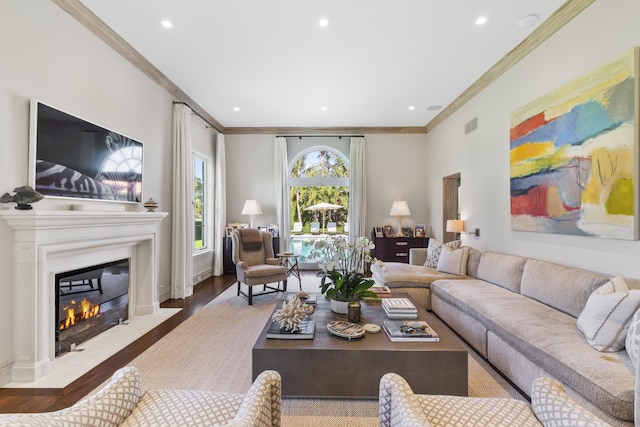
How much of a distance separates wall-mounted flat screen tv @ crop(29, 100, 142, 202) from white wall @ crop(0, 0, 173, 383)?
0.08 m

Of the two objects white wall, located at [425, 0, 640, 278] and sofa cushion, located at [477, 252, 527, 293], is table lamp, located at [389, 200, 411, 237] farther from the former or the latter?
sofa cushion, located at [477, 252, 527, 293]

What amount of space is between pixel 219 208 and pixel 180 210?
1588 mm

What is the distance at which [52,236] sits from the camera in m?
2.34

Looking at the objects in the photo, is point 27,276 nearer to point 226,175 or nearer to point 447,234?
point 226,175

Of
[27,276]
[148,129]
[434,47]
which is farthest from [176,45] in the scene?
[434,47]

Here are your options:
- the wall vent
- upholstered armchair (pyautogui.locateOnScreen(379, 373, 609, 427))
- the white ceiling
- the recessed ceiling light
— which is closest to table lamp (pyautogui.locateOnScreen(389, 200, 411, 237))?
the wall vent

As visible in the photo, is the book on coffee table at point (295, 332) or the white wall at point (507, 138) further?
the white wall at point (507, 138)

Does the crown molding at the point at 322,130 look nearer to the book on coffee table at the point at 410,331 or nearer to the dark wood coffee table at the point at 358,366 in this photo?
the book on coffee table at the point at 410,331

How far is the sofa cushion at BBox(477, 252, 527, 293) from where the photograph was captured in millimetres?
3098

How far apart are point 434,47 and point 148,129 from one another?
366 centimetres

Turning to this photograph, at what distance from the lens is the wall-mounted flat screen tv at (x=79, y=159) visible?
242cm

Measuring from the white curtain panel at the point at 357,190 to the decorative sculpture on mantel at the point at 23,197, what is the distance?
Result: 510cm

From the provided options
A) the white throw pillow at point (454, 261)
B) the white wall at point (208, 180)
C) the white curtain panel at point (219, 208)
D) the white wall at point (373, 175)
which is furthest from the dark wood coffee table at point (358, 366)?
the white wall at point (373, 175)

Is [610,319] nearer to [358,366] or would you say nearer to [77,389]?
[358,366]
